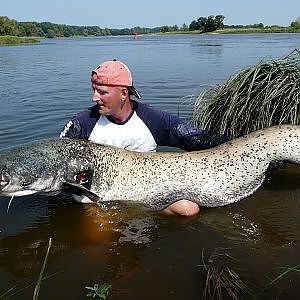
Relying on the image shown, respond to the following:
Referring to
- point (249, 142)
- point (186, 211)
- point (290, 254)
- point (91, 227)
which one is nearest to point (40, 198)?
point (91, 227)

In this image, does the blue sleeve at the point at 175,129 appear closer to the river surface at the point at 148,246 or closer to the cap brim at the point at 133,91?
the cap brim at the point at 133,91

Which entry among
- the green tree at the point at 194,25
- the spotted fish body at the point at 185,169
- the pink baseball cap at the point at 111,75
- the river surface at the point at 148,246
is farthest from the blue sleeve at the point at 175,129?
the green tree at the point at 194,25

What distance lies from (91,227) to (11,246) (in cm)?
81

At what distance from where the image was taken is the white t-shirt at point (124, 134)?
492 centimetres

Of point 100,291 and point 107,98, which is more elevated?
point 107,98

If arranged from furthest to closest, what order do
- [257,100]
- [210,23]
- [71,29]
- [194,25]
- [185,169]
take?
[71,29] < [194,25] < [210,23] < [257,100] < [185,169]

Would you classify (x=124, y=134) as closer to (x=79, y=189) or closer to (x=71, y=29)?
(x=79, y=189)

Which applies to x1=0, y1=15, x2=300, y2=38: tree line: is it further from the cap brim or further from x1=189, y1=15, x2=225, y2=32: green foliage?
the cap brim

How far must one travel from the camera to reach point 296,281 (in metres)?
3.53

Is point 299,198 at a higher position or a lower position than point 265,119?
lower

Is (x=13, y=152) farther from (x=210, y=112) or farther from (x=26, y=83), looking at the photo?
(x=26, y=83)

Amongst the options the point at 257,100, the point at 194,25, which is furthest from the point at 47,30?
the point at 257,100

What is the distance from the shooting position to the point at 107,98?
464cm

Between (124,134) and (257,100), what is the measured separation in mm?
2157
